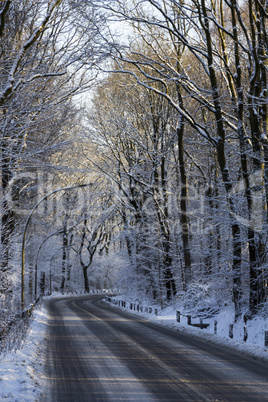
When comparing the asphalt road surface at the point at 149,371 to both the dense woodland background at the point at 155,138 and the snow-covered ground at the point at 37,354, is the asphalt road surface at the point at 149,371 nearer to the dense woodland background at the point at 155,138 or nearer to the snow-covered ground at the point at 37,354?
the snow-covered ground at the point at 37,354

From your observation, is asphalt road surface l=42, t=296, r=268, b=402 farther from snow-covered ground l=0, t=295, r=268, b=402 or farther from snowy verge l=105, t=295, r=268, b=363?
snowy verge l=105, t=295, r=268, b=363

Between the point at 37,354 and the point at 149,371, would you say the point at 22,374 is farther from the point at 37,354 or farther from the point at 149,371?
the point at 37,354

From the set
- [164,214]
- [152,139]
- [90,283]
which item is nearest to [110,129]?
[152,139]

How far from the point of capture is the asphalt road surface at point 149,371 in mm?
7125

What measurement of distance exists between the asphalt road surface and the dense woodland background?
3.26 meters

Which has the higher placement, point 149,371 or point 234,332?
point 149,371

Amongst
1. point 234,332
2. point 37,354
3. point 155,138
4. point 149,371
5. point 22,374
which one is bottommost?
point 234,332

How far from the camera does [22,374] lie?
7.98m

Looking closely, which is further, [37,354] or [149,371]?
[37,354]

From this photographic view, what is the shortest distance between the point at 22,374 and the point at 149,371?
8.95 feet

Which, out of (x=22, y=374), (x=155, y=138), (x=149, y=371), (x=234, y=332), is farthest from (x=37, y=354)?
(x=155, y=138)

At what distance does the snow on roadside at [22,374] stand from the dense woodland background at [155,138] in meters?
3.78

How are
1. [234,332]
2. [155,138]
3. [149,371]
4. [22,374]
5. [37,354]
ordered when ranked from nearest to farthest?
1. [22,374]
2. [149,371]
3. [37,354]
4. [234,332]
5. [155,138]

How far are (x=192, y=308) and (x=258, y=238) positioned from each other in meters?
7.82
